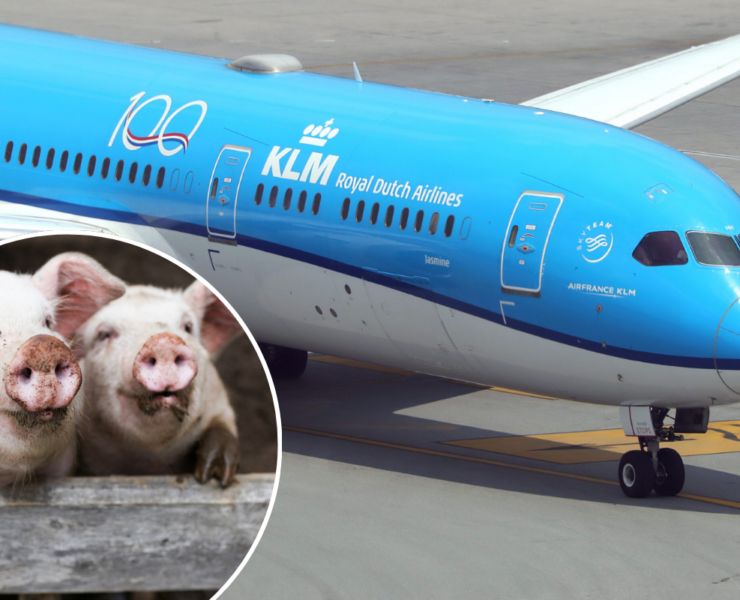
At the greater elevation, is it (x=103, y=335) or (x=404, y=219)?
(x=404, y=219)

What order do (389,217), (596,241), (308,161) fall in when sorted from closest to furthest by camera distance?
(596,241), (389,217), (308,161)

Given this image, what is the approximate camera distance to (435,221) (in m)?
14.4

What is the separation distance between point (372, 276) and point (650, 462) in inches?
168

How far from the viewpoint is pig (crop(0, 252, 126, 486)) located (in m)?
3.29

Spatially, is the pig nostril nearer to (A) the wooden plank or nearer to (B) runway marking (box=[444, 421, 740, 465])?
(A) the wooden plank

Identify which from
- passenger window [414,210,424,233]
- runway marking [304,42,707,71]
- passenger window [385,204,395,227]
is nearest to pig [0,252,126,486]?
passenger window [414,210,424,233]

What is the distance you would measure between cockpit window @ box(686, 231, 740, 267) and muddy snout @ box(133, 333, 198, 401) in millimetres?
10851

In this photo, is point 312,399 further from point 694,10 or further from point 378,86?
point 694,10

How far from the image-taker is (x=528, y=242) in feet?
45.1

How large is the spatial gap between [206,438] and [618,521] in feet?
36.1

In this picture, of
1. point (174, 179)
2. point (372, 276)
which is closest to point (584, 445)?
point (372, 276)

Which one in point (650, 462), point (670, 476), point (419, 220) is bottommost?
point (670, 476)

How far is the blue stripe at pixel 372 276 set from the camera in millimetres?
13227

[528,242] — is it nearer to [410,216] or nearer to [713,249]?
[410,216]
